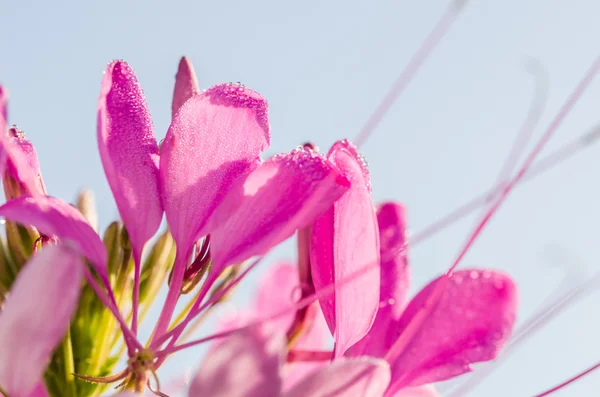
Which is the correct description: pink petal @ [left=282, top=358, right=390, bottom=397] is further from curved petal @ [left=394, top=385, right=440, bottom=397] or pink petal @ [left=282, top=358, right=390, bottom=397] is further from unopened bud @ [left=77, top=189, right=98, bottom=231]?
unopened bud @ [left=77, top=189, right=98, bottom=231]

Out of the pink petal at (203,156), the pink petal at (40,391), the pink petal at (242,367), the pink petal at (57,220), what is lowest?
the pink petal at (40,391)

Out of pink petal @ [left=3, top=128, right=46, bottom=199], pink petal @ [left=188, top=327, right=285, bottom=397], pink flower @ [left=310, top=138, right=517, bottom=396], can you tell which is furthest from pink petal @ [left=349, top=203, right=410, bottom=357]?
pink petal @ [left=3, top=128, right=46, bottom=199]

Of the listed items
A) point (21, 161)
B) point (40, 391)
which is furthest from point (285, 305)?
point (21, 161)

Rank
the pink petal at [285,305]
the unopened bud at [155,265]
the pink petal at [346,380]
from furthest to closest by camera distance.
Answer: the pink petal at [285,305] → the unopened bud at [155,265] → the pink petal at [346,380]

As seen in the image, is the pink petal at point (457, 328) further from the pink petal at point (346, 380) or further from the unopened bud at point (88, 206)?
the unopened bud at point (88, 206)

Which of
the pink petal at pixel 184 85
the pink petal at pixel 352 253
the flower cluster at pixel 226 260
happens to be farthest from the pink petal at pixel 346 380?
the pink petal at pixel 184 85

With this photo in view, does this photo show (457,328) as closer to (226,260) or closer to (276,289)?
(226,260)
